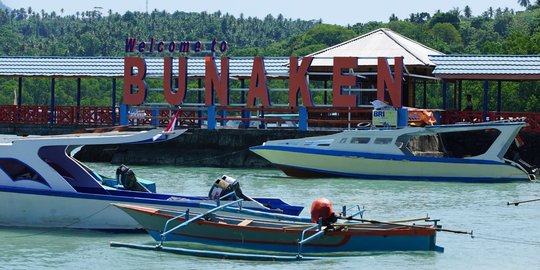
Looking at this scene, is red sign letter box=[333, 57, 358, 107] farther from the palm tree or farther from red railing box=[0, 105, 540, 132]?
the palm tree

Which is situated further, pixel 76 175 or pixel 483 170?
pixel 483 170

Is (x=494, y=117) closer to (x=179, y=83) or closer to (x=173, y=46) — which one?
(x=179, y=83)

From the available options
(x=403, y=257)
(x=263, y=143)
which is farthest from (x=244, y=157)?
(x=403, y=257)

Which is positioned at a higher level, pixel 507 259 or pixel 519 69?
pixel 519 69

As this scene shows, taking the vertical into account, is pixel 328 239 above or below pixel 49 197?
below

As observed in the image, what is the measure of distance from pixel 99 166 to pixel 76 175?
19.0 m

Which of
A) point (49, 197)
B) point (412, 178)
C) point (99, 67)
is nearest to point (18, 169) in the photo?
point (49, 197)

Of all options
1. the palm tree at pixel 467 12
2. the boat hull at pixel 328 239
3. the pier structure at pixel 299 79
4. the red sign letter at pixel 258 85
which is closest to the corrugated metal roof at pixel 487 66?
the pier structure at pixel 299 79

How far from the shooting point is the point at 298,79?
46188 millimetres

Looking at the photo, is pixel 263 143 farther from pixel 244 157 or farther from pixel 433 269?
pixel 433 269

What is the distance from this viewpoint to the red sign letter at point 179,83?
48156mm

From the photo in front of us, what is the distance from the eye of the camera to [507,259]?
2408 cm

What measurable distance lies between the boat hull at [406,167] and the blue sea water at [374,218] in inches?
17.9

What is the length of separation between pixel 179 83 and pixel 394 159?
1102 centimetres
